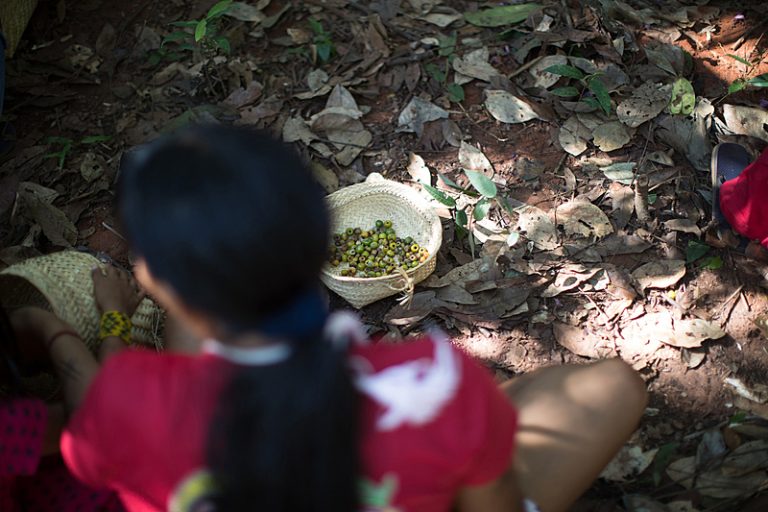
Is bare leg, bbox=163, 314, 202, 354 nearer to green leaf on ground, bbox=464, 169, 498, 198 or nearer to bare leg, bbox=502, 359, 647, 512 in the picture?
bare leg, bbox=502, 359, 647, 512

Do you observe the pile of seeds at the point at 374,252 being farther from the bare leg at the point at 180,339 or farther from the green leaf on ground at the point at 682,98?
the green leaf on ground at the point at 682,98

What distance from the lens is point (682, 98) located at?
3.25 m

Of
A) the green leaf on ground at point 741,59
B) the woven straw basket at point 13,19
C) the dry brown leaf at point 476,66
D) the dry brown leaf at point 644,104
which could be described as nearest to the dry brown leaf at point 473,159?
the dry brown leaf at point 476,66

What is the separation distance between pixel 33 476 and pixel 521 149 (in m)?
2.31

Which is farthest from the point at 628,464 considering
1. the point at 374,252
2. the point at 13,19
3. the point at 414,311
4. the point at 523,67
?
the point at 13,19

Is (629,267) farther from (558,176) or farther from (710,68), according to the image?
(710,68)

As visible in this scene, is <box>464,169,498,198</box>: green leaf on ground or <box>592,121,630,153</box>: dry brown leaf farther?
<box>592,121,630,153</box>: dry brown leaf

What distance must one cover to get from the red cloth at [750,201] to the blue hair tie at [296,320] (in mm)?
2195

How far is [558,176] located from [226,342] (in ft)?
7.67

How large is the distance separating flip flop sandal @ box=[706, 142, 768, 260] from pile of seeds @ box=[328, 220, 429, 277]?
114 centimetres

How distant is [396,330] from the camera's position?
9.04ft

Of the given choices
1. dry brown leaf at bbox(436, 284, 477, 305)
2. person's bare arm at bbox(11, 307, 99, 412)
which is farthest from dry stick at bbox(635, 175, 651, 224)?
person's bare arm at bbox(11, 307, 99, 412)

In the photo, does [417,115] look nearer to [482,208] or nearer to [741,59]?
[482,208]

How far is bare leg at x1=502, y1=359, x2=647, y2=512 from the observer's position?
172 centimetres
